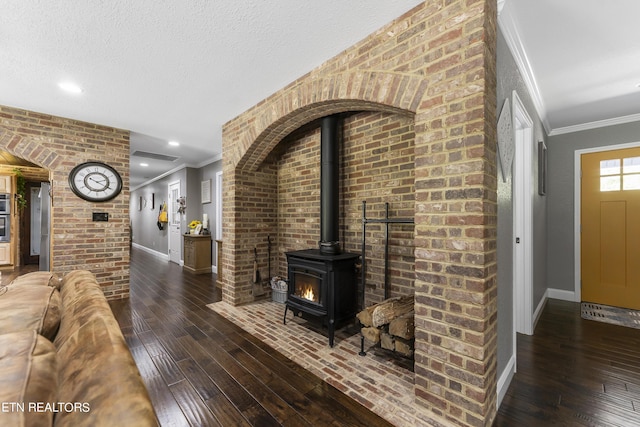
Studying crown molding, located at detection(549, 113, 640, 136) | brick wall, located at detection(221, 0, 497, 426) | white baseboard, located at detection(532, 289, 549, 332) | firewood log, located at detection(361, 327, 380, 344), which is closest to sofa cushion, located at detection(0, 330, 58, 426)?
brick wall, located at detection(221, 0, 497, 426)

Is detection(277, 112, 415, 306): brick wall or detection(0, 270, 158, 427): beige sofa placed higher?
detection(277, 112, 415, 306): brick wall

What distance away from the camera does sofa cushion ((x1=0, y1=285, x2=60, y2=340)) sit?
874 mm

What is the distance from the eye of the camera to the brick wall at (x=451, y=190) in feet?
4.84

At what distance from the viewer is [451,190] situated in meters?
1.57

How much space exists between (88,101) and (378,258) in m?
3.70

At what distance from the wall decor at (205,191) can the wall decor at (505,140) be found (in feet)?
18.8

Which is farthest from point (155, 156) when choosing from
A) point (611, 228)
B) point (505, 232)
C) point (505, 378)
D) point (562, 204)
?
point (611, 228)

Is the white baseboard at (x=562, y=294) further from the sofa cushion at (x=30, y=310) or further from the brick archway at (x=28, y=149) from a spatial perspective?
the brick archway at (x=28, y=149)

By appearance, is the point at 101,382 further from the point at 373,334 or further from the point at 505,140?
the point at 505,140

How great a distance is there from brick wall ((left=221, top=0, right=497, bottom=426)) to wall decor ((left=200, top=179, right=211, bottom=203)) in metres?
5.14

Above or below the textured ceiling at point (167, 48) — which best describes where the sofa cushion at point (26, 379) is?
below

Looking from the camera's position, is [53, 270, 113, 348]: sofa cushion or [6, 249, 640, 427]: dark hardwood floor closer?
[53, 270, 113, 348]: sofa cushion

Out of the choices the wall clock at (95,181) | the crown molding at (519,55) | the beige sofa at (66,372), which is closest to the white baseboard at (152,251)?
the wall clock at (95,181)

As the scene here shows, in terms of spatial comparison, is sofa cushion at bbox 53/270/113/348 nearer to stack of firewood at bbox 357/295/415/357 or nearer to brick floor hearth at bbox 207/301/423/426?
brick floor hearth at bbox 207/301/423/426
